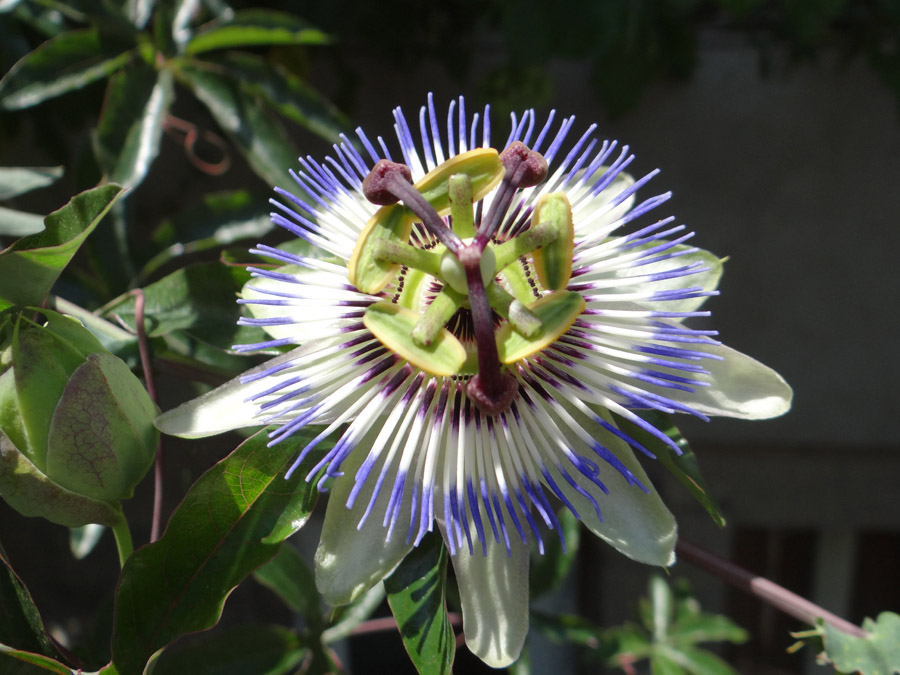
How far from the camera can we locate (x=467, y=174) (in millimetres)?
698

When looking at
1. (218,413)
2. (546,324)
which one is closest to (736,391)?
(546,324)

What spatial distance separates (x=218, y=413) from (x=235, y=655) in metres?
0.56

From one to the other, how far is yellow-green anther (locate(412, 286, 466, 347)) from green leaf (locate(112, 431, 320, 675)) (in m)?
0.16

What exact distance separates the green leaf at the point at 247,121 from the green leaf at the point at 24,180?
0.28 meters

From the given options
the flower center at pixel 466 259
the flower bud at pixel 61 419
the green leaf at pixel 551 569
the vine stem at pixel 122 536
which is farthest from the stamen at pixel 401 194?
the green leaf at pixel 551 569

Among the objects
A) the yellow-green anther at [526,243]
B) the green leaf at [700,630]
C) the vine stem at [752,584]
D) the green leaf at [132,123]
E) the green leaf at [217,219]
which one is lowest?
the green leaf at [700,630]

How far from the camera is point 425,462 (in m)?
0.69

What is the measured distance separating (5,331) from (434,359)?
0.35 meters

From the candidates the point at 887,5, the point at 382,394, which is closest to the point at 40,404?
the point at 382,394

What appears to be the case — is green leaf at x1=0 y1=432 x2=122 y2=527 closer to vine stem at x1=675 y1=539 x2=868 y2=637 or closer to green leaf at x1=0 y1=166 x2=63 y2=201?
green leaf at x1=0 y1=166 x2=63 y2=201

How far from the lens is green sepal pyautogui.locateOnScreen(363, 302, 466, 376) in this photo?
2.17 ft

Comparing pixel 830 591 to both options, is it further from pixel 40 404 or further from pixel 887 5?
pixel 40 404

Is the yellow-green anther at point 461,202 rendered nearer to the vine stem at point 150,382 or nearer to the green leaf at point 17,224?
the vine stem at point 150,382

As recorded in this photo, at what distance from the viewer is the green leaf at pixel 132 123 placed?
1.06 meters
